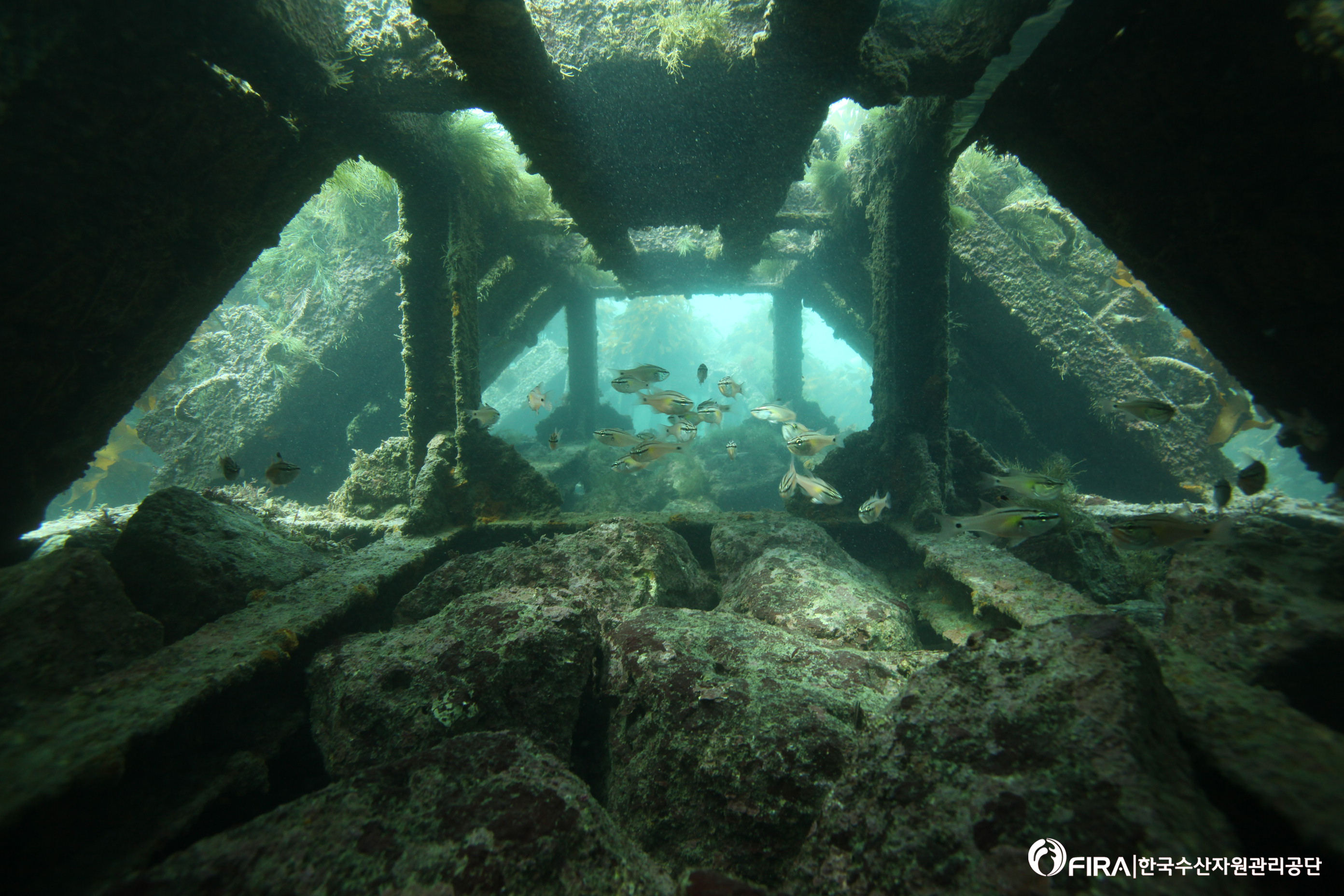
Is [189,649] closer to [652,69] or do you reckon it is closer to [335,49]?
[335,49]

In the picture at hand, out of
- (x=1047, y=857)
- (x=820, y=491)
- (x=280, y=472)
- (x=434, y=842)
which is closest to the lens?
(x=1047, y=857)

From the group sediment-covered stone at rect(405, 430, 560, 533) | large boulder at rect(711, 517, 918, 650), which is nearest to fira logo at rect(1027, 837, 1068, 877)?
large boulder at rect(711, 517, 918, 650)

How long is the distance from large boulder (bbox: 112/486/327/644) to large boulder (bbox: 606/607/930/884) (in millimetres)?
3642

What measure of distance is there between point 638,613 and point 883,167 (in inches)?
329

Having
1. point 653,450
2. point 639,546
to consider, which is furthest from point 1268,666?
point 653,450

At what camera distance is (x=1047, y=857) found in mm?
1374

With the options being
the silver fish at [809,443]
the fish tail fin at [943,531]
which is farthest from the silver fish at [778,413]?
the fish tail fin at [943,531]

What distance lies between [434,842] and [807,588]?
3.49 metres

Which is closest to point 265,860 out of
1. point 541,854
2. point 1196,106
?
point 541,854

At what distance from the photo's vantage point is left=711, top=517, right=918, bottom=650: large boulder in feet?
13.0

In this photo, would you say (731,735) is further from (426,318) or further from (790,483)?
(426,318)

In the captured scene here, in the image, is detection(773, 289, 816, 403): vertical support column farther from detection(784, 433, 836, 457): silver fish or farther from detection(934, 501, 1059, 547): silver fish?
detection(934, 501, 1059, 547): silver fish

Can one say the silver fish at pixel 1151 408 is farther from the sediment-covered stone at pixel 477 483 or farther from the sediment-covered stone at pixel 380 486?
the sediment-covered stone at pixel 380 486

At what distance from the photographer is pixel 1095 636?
6.12 ft
